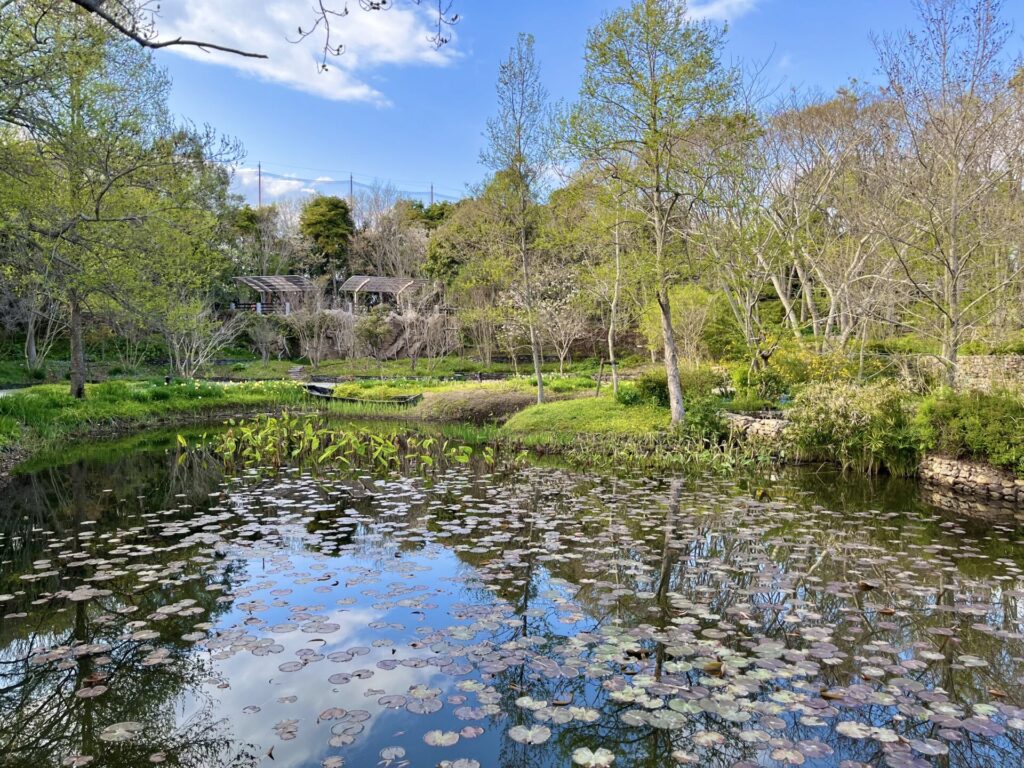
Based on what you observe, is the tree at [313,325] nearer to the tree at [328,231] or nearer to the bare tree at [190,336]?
the bare tree at [190,336]

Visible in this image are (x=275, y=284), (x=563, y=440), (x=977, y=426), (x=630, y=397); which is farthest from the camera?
(x=275, y=284)

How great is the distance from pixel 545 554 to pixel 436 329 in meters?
24.9

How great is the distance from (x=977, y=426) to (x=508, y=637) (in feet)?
26.7

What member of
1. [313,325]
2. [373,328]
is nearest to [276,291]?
[313,325]

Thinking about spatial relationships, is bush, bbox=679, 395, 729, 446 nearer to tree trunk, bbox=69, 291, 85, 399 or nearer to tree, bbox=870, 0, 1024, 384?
tree, bbox=870, 0, 1024, 384

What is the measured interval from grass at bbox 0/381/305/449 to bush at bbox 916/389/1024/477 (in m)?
15.3

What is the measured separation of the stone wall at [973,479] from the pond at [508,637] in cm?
153

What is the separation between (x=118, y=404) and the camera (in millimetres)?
16438

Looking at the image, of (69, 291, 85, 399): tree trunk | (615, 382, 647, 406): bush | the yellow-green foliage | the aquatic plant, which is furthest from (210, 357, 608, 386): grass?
the aquatic plant

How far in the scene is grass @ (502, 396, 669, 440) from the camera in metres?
12.7

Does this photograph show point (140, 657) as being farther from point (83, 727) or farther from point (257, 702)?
point (257, 702)

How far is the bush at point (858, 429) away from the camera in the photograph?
1025 centimetres

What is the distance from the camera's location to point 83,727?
10.8ft

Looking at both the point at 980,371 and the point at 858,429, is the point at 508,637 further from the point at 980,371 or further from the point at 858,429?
the point at 980,371
